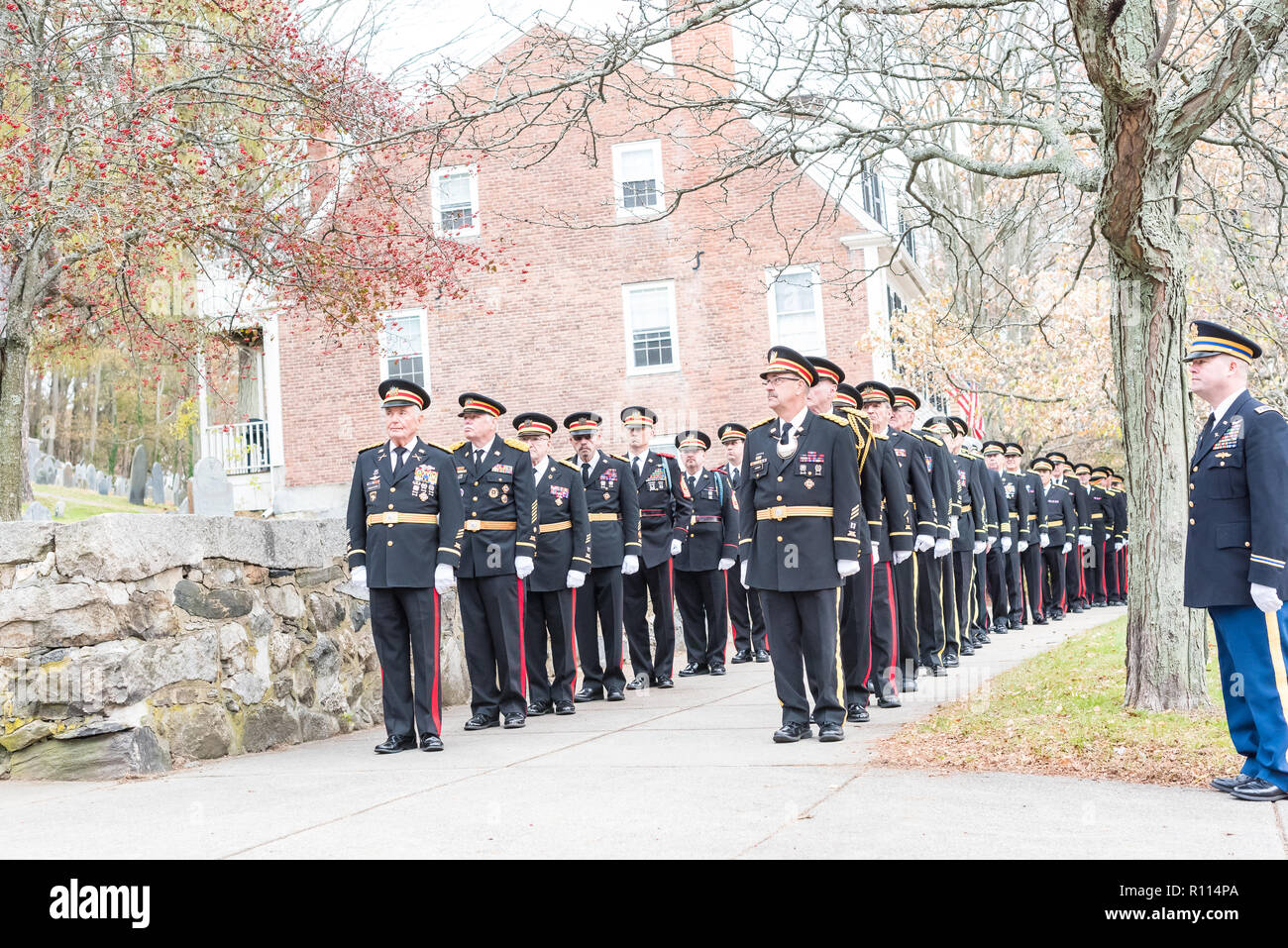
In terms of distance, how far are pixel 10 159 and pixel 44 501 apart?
56.6 feet

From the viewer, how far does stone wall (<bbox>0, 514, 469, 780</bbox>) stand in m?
7.19

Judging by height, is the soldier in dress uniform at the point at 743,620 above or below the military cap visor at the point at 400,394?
below

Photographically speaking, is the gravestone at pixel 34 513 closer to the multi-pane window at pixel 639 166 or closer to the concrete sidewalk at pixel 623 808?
the concrete sidewalk at pixel 623 808

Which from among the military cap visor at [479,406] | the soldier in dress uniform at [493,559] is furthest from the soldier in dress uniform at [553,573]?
the military cap visor at [479,406]

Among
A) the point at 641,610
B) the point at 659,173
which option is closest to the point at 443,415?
the point at 659,173

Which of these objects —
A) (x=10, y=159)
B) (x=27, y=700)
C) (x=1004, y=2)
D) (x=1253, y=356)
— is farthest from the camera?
(x=10, y=159)

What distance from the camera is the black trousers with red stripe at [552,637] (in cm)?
977

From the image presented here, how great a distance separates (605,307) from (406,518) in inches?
745

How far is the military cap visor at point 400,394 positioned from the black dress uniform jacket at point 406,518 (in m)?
0.27

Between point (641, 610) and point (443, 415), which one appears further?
point (443, 415)

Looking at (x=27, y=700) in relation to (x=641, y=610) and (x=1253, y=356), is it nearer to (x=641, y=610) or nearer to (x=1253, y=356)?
(x=641, y=610)

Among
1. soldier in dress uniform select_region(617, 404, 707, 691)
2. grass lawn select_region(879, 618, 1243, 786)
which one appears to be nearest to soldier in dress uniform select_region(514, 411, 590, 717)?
soldier in dress uniform select_region(617, 404, 707, 691)

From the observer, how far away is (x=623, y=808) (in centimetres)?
568

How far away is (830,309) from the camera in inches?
1026
